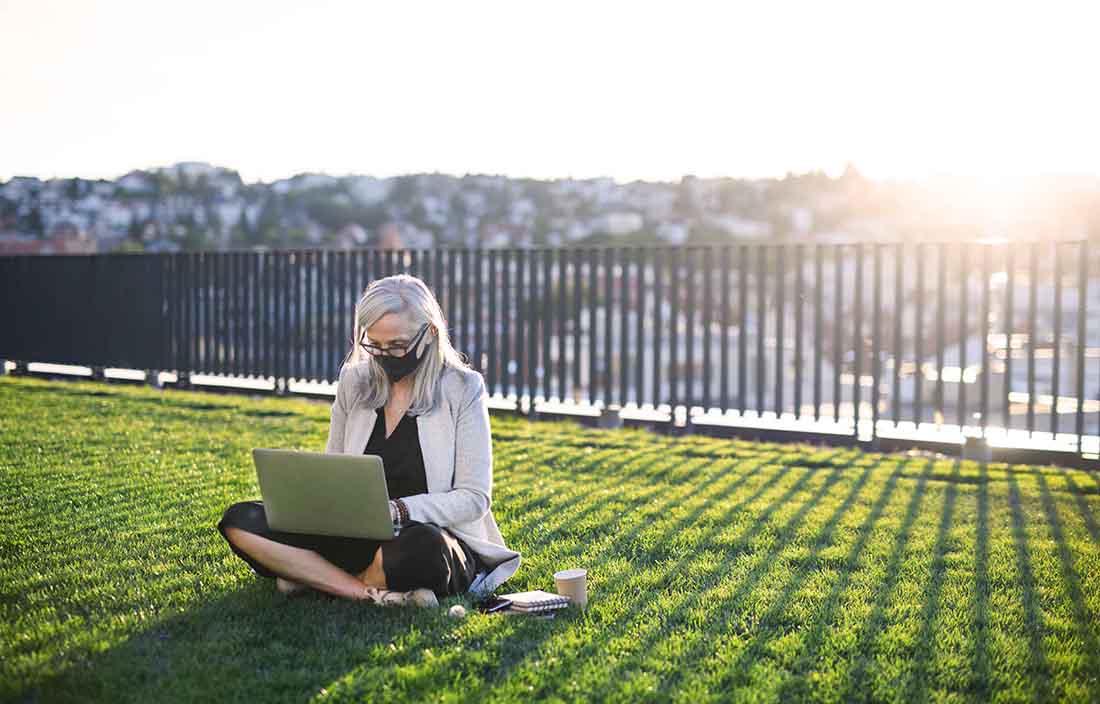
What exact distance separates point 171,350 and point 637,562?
960 cm

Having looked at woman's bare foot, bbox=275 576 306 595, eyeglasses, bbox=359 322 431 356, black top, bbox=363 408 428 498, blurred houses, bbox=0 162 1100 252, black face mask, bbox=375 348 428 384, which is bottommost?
woman's bare foot, bbox=275 576 306 595

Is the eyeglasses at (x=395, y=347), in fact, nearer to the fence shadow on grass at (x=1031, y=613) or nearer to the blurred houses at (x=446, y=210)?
the fence shadow on grass at (x=1031, y=613)

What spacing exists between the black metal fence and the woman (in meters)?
5.18

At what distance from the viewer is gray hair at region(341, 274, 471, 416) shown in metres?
4.29

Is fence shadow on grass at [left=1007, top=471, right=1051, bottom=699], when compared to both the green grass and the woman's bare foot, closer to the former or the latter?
the green grass

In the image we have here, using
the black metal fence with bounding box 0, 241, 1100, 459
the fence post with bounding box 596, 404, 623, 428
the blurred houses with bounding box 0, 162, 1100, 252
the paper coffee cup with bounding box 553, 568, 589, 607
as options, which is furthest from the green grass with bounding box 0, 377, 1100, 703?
the blurred houses with bounding box 0, 162, 1100, 252

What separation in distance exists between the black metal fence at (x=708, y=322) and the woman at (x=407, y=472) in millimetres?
5177

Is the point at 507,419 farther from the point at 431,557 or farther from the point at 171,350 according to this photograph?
the point at 431,557

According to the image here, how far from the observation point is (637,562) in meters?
4.89

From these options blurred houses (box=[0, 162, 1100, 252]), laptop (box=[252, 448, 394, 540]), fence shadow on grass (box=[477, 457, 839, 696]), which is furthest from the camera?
blurred houses (box=[0, 162, 1100, 252])

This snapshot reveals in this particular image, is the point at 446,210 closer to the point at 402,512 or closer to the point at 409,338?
the point at 409,338

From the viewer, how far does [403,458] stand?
14.5ft

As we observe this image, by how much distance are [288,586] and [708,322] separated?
6.46 meters

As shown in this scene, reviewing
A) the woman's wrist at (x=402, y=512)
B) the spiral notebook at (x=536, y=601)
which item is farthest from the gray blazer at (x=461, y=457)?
the spiral notebook at (x=536, y=601)
